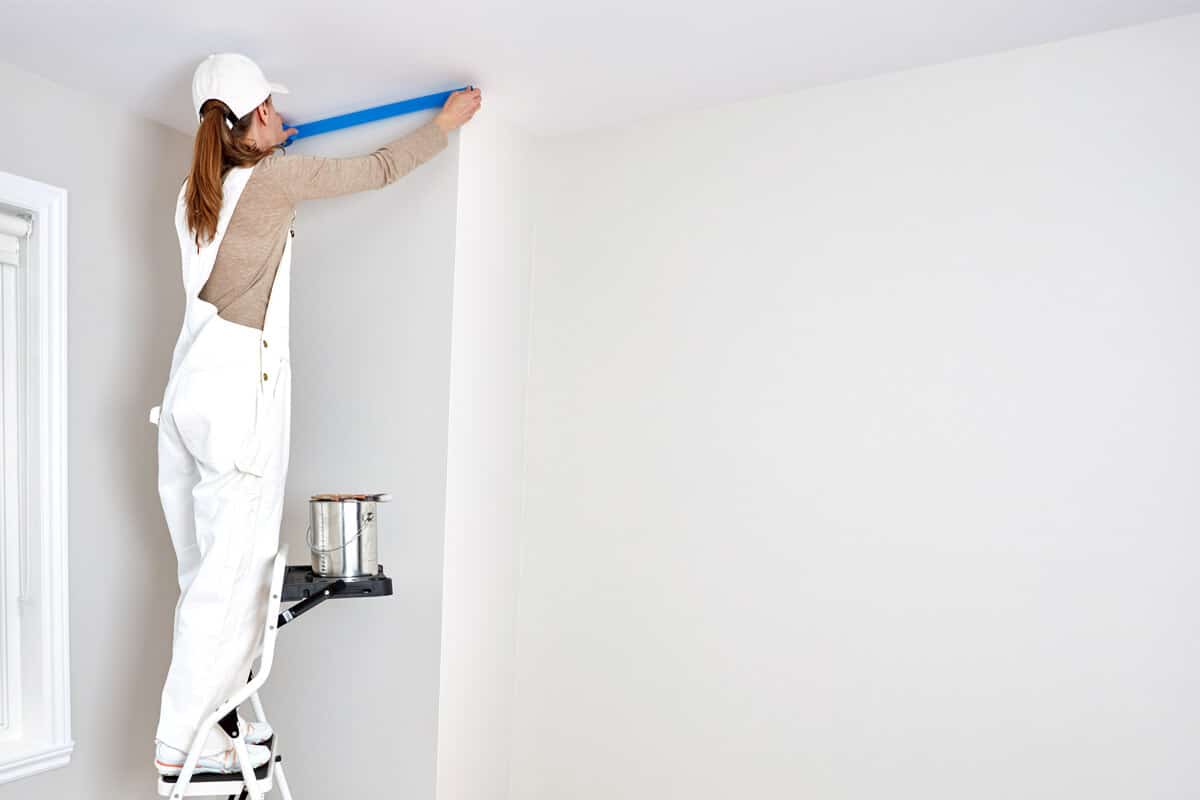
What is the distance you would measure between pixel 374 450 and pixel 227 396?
25.3 inches

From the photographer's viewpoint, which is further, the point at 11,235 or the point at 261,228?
the point at 11,235

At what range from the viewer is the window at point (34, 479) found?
2.54 m

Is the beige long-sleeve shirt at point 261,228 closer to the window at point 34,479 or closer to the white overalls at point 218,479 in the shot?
the white overalls at point 218,479

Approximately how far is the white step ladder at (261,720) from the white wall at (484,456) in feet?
1.36

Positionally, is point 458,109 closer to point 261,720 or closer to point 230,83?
point 230,83

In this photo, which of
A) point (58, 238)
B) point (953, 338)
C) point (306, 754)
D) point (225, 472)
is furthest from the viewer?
point (306, 754)

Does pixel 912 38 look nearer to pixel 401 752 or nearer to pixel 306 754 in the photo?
pixel 401 752

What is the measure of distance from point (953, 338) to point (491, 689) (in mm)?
1782

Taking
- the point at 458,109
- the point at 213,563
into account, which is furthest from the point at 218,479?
the point at 458,109

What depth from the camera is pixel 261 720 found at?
2.34 meters

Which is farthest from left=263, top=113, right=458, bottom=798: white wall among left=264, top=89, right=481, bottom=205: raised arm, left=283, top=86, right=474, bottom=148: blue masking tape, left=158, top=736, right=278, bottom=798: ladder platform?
left=158, top=736, right=278, bottom=798: ladder platform

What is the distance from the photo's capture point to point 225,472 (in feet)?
7.22

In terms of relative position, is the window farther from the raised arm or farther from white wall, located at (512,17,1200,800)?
white wall, located at (512,17,1200,800)

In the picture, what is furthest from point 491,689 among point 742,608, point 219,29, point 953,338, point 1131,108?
point 1131,108
